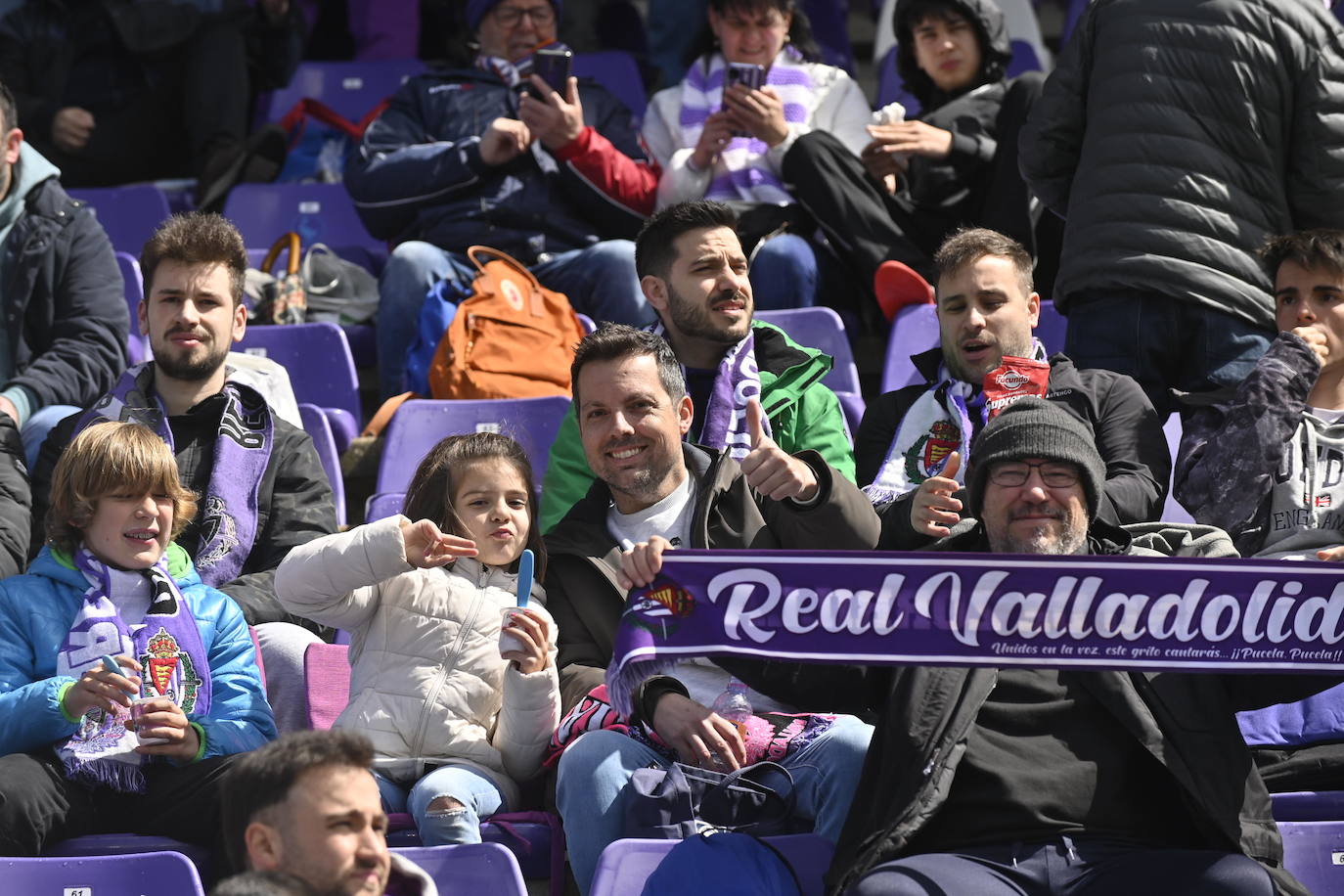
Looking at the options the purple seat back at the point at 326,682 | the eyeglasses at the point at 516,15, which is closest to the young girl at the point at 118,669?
the purple seat back at the point at 326,682

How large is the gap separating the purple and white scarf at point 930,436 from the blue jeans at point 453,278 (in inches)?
52.2

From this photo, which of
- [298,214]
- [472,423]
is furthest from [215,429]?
[298,214]

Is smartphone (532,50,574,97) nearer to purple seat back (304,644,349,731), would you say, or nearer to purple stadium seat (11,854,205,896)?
purple seat back (304,644,349,731)

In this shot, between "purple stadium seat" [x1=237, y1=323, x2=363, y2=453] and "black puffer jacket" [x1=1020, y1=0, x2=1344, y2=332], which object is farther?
"purple stadium seat" [x1=237, y1=323, x2=363, y2=453]

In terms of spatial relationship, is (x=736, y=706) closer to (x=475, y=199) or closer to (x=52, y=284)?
(x=52, y=284)

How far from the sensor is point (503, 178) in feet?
19.3

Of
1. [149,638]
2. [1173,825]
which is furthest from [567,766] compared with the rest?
[1173,825]

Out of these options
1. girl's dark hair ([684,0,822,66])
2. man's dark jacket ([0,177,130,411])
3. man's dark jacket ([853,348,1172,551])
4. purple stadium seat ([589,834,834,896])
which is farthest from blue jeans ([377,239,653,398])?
purple stadium seat ([589,834,834,896])

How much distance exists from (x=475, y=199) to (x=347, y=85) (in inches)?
73.0

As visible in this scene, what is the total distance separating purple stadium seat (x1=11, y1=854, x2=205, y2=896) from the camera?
309cm

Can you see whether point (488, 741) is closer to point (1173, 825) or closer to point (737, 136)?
point (1173, 825)

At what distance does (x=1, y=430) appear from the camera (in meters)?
4.41

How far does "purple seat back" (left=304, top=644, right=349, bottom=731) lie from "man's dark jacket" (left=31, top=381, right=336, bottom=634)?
329mm

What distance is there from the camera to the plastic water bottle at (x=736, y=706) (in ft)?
11.4
